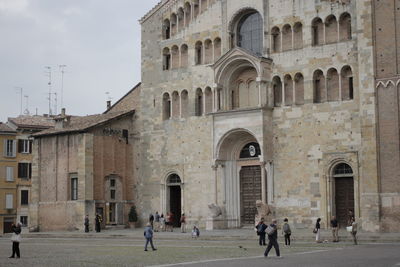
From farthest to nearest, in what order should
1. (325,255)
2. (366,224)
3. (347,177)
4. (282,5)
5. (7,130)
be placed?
1. (7,130)
2. (282,5)
3. (347,177)
4. (366,224)
5. (325,255)

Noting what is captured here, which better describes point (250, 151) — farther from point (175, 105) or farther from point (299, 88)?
point (175, 105)

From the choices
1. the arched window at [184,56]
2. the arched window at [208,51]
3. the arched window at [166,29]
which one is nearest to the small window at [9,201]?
the arched window at [166,29]

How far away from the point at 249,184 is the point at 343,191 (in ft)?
22.1

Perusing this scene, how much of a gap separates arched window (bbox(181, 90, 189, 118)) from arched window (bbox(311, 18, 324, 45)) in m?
9.84

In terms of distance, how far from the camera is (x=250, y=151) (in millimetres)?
44562

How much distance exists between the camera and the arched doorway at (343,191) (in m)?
39.6

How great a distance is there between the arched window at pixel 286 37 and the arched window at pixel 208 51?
551 centimetres

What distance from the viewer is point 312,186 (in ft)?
133

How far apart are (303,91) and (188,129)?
8.64m

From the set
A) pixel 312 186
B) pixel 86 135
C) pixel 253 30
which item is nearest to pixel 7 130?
pixel 86 135

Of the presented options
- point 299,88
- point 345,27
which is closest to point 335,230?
point 299,88

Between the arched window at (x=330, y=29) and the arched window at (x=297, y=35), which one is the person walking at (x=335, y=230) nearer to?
the arched window at (x=330, y=29)

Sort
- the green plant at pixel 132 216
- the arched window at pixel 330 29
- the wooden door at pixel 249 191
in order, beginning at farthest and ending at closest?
the green plant at pixel 132 216
the wooden door at pixel 249 191
the arched window at pixel 330 29

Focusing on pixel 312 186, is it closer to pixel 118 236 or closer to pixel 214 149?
pixel 214 149
